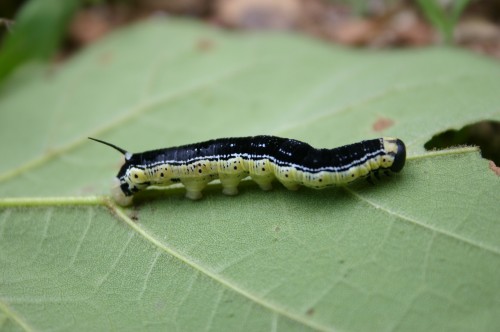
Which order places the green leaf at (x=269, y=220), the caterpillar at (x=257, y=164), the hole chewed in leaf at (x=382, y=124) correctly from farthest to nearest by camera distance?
the hole chewed in leaf at (x=382, y=124) → the caterpillar at (x=257, y=164) → the green leaf at (x=269, y=220)

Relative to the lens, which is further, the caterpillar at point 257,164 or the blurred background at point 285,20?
the blurred background at point 285,20

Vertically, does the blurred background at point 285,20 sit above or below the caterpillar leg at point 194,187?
above

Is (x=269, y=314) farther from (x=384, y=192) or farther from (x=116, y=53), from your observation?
(x=116, y=53)

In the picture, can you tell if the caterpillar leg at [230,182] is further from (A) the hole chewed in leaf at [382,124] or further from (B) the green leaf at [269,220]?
(A) the hole chewed in leaf at [382,124]

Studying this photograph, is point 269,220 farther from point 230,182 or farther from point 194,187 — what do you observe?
point 194,187

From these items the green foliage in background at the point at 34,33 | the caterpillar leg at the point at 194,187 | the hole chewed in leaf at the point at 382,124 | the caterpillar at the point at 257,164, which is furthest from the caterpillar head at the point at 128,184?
the green foliage in background at the point at 34,33

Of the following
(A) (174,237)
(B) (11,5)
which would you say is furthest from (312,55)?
(B) (11,5)

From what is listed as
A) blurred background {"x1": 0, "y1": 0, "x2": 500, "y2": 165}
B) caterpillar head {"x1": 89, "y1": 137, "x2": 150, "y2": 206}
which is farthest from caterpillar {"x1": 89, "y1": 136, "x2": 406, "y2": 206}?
blurred background {"x1": 0, "y1": 0, "x2": 500, "y2": 165}
